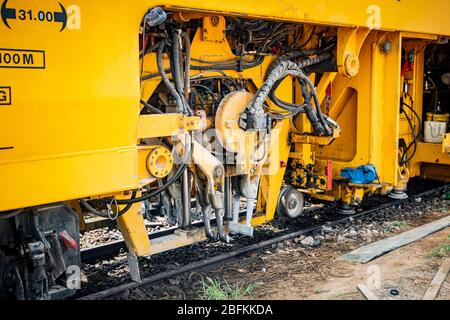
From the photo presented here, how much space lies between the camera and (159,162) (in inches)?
157

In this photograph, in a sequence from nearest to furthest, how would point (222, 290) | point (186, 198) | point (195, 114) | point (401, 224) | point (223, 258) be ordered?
point (222, 290) → point (195, 114) → point (186, 198) → point (223, 258) → point (401, 224)

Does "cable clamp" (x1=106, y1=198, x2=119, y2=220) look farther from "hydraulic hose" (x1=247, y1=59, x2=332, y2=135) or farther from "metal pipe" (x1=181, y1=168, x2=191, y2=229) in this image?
"hydraulic hose" (x1=247, y1=59, x2=332, y2=135)

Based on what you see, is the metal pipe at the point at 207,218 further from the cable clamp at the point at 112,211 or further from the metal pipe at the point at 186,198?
the cable clamp at the point at 112,211

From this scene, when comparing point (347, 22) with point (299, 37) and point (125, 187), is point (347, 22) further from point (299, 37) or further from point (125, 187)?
point (125, 187)

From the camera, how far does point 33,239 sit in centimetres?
342

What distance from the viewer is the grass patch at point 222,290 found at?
166 inches

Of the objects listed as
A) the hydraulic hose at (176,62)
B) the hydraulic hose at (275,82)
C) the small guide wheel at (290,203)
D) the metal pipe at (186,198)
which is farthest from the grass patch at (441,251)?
the hydraulic hose at (176,62)

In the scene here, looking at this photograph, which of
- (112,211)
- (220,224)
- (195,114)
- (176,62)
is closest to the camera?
(112,211)

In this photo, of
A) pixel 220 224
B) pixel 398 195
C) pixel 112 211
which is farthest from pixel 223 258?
pixel 398 195

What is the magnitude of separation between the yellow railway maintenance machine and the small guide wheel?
0.02m

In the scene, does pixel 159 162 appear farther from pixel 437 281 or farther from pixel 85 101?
pixel 437 281

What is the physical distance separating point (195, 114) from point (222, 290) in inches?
57.0

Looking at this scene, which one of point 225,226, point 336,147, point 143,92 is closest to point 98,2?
point 143,92
